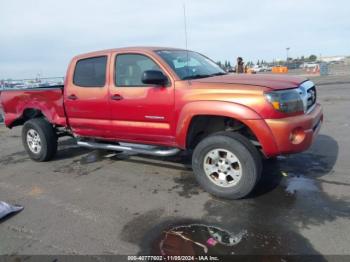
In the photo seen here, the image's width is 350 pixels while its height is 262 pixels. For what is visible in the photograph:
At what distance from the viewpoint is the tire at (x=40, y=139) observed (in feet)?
20.7

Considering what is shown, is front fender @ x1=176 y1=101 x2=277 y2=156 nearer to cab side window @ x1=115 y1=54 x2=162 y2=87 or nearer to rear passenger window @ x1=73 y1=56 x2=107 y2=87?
cab side window @ x1=115 y1=54 x2=162 y2=87

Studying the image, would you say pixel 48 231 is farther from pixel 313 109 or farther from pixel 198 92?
pixel 313 109

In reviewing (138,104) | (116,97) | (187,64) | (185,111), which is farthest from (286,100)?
(116,97)

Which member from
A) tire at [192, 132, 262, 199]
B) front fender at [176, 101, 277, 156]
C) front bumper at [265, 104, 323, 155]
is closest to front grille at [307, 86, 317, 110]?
front bumper at [265, 104, 323, 155]

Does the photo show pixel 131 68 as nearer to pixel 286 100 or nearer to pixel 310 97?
pixel 286 100

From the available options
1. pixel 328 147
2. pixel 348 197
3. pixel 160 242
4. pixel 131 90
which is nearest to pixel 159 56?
pixel 131 90

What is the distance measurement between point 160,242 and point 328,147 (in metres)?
4.14

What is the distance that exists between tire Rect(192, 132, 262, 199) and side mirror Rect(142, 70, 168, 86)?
0.99 metres

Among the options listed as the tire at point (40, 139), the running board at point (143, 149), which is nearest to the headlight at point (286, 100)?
the running board at point (143, 149)

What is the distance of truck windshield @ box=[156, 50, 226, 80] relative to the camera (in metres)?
4.80

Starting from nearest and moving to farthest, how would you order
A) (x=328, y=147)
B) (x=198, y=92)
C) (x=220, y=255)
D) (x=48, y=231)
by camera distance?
(x=220, y=255)
(x=48, y=231)
(x=198, y=92)
(x=328, y=147)

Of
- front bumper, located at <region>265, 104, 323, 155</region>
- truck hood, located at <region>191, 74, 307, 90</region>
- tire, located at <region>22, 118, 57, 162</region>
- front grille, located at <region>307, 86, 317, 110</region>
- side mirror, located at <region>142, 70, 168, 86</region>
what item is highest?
side mirror, located at <region>142, 70, 168, 86</region>

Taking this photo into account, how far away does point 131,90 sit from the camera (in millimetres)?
4977

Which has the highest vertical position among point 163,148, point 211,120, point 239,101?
point 239,101
